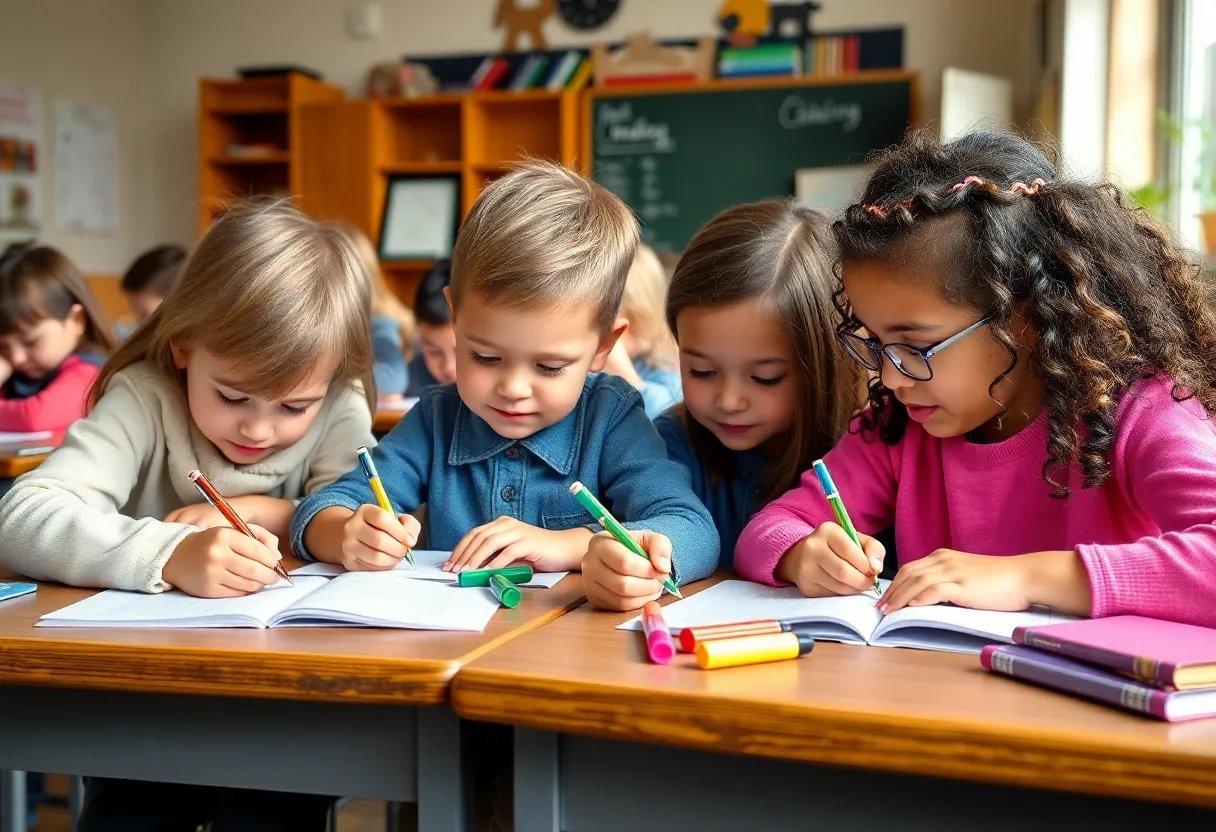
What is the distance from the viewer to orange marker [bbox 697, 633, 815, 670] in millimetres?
905

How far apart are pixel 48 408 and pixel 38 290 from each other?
1.04 ft

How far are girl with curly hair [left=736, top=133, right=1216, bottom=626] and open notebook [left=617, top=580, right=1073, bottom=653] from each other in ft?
0.12

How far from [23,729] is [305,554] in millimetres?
436

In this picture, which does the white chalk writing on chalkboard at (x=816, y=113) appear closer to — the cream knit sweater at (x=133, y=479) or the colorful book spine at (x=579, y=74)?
the colorful book spine at (x=579, y=74)

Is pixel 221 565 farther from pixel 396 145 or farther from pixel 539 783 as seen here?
pixel 396 145

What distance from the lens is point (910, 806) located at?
82 centimetres

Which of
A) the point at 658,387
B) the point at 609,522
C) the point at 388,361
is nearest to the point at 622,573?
the point at 609,522

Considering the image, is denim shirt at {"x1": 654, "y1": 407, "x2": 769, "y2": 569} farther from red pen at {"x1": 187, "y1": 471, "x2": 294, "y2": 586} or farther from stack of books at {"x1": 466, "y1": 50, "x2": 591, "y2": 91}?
stack of books at {"x1": 466, "y1": 50, "x2": 591, "y2": 91}

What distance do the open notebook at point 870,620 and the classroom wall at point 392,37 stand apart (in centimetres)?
486

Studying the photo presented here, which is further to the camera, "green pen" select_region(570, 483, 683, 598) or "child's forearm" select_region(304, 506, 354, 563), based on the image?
"child's forearm" select_region(304, 506, 354, 563)

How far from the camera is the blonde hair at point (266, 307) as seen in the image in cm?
148

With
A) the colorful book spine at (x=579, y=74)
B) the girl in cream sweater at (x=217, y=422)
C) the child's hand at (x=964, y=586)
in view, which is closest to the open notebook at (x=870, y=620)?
the child's hand at (x=964, y=586)

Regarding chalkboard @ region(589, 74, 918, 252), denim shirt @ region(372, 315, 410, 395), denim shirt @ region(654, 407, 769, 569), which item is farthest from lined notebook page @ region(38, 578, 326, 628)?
chalkboard @ region(589, 74, 918, 252)

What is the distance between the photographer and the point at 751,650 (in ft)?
3.01
